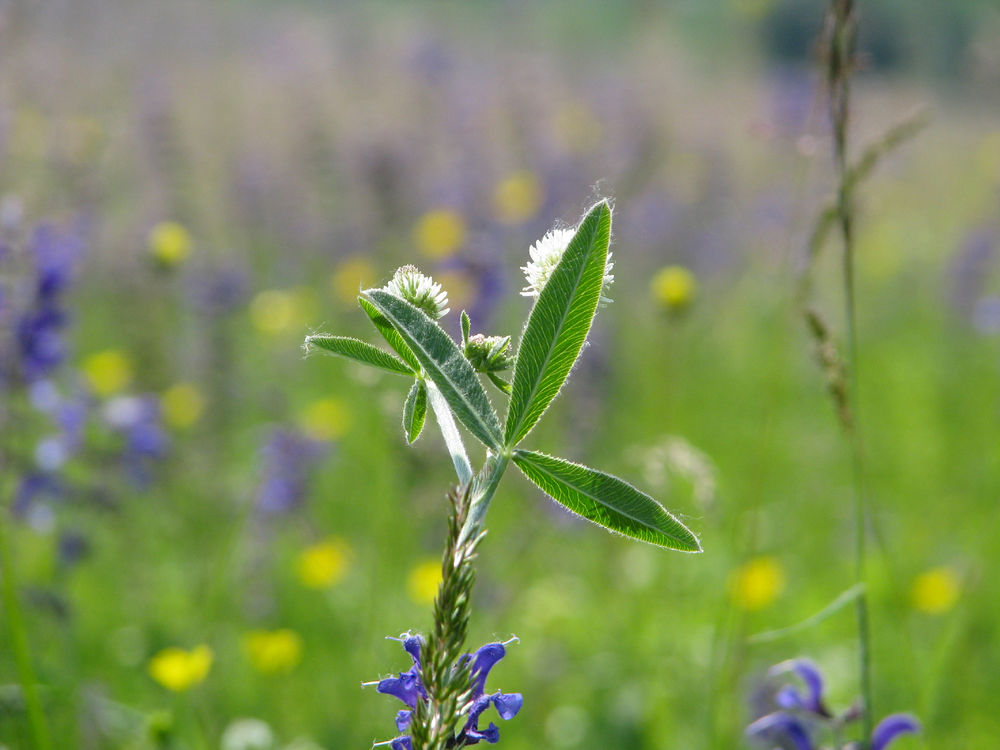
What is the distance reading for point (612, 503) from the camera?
742 millimetres

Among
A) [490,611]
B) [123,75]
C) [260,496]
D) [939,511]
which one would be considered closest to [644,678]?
[490,611]

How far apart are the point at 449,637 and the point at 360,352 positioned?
27cm

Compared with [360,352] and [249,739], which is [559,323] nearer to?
[360,352]

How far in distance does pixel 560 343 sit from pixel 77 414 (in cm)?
233

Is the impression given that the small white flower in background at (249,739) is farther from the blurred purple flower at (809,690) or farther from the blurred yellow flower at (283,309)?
the blurred yellow flower at (283,309)

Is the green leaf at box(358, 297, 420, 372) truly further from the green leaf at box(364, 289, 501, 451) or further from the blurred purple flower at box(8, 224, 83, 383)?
the blurred purple flower at box(8, 224, 83, 383)

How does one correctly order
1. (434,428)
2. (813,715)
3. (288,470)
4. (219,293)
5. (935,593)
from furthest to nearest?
(219,293), (288,470), (935,593), (434,428), (813,715)

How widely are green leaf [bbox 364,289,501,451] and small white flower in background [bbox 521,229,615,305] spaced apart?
8 centimetres

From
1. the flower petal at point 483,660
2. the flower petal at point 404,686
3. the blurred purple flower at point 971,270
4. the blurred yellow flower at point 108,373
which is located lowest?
the flower petal at point 404,686

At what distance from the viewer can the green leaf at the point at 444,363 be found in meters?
0.71

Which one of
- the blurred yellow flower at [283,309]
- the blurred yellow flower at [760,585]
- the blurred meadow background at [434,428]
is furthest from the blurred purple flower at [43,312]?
the blurred yellow flower at [283,309]

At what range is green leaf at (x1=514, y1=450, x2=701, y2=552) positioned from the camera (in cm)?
73

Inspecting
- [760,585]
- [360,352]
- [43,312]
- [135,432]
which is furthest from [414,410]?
[760,585]

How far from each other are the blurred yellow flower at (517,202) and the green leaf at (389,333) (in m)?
5.83
